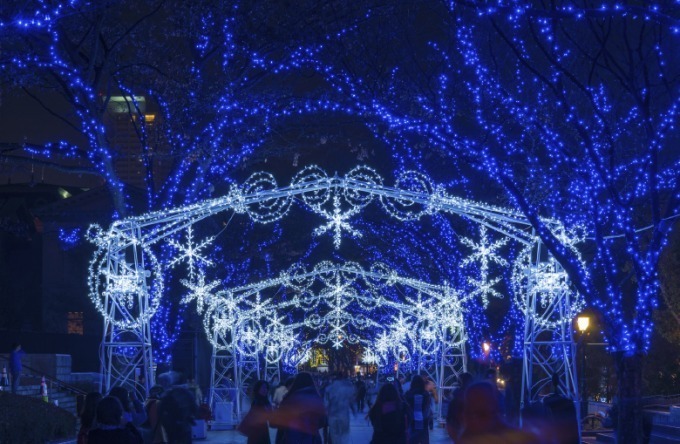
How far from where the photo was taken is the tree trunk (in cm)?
1326

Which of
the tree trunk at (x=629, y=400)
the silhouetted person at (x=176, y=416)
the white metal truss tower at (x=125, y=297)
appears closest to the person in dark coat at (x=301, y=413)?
the silhouetted person at (x=176, y=416)

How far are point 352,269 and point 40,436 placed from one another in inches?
605

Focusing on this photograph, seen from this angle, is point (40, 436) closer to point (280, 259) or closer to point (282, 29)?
point (282, 29)

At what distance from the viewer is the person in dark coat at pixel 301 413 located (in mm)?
11133

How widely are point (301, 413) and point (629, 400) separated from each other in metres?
4.77

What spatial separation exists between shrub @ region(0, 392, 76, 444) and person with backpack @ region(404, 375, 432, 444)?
7.02 m

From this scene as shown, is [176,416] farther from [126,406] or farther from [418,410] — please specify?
[418,410]

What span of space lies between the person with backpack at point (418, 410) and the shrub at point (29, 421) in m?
7.02

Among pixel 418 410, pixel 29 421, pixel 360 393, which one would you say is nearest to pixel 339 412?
pixel 418 410

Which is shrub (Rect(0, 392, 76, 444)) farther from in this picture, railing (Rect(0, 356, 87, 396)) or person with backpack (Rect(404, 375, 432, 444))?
person with backpack (Rect(404, 375, 432, 444))

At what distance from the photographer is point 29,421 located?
18797 millimetres

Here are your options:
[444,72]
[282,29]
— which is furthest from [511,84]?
[282,29]

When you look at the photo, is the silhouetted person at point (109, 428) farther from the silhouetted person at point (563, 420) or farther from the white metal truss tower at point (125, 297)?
the white metal truss tower at point (125, 297)

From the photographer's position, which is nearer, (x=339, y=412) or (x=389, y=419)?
(x=389, y=419)
